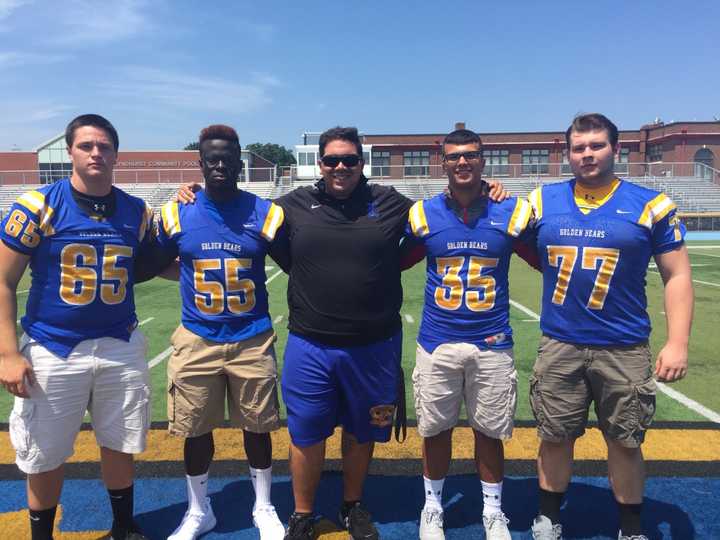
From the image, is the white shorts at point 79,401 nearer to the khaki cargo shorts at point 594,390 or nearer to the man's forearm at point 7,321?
the man's forearm at point 7,321

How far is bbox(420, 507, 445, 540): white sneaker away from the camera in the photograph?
2566mm

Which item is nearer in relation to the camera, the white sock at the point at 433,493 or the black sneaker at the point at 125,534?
the black sneaker at the point at 125,534

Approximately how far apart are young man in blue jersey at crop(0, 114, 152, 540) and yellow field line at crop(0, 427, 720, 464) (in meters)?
0.88

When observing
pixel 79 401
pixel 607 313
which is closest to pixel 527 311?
pixel 607 313

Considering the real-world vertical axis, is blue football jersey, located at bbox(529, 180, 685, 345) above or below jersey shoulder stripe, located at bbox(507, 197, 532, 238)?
below

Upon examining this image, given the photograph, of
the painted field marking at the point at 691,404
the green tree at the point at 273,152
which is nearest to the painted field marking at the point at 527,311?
the painted field marking at the point at 691,404

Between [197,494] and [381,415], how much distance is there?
1.04 meters

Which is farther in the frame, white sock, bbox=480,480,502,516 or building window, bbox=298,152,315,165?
building window, bbox=298,152,315,165

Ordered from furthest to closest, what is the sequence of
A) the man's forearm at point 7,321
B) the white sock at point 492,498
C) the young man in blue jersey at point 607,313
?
the white sock at point 492,498 → the young man in blue jersey at point 607,313 → the man's forearm at point 7,321

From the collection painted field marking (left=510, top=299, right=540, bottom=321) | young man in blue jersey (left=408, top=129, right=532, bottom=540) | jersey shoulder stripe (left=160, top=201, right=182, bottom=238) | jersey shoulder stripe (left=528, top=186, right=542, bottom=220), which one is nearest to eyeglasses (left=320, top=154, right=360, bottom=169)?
young man in blue jersey (left=408, top=129, right=532, bottom=540)

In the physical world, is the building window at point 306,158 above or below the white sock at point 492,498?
above

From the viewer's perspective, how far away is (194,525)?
2.62 metres

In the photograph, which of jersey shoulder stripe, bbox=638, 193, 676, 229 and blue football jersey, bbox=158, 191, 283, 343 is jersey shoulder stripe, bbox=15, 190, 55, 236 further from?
jersey shoulder stripe, bbox=638, 193, 676, 229

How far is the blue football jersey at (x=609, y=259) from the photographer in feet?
7.91
